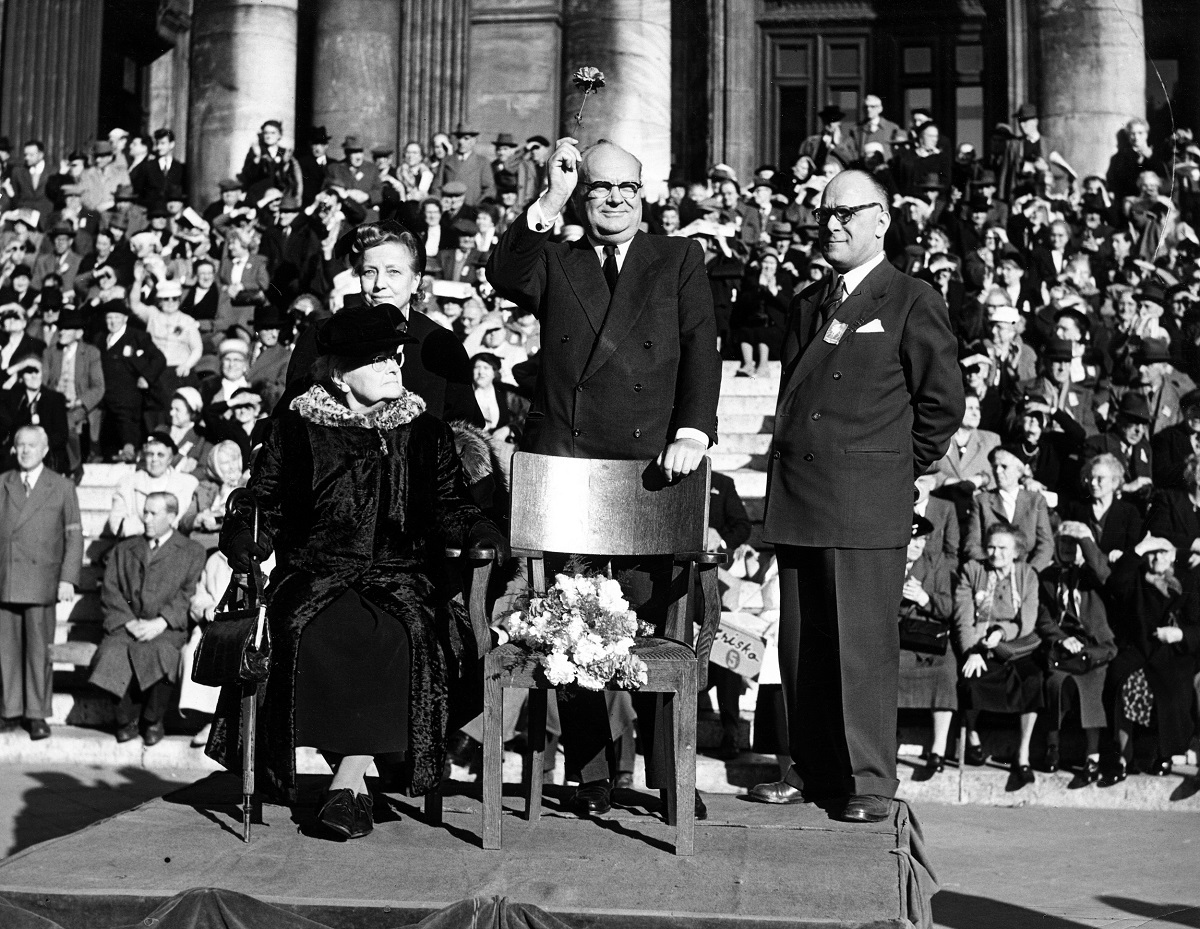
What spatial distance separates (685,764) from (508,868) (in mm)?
579

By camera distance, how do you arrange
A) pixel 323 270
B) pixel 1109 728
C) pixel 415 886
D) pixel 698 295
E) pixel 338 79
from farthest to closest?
pixel 338 79, pixel 323 270, pixel 1109 728, pixel 698 295, pixel 415 886

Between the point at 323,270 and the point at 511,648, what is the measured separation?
10.3 m

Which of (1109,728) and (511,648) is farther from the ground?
(511,648)

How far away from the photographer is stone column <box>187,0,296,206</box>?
20156 mm

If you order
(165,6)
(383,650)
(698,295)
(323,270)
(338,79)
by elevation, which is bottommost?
(383,650)

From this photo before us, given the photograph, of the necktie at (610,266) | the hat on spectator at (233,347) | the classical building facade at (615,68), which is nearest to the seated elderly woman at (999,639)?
the necktie at (610,266)

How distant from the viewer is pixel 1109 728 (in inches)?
316

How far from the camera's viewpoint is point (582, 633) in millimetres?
4695

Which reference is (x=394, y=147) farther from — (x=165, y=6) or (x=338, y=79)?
(x=165, y=6)

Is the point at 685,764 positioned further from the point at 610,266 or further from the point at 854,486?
the point at 610,266

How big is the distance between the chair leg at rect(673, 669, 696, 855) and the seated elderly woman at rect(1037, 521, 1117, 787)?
3.80 metres

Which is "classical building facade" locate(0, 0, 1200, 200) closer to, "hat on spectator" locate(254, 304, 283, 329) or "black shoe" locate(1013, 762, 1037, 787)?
"hat on spectator" locate(254, 304, 283, 329)

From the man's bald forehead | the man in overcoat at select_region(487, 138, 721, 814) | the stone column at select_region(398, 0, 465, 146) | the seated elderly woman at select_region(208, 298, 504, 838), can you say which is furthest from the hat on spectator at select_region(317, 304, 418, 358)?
the stone column at select_region(398, 0, 465, 146)


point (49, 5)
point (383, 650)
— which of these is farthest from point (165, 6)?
point (383, 650)
